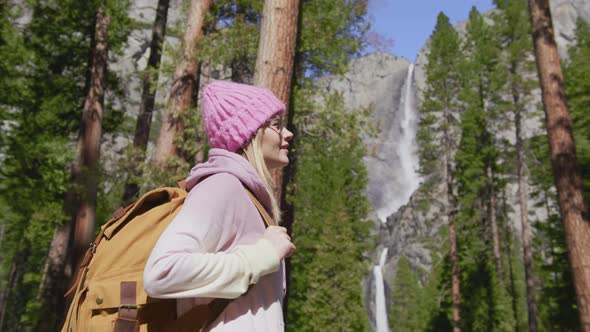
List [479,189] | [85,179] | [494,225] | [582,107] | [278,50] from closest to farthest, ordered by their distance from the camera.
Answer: [278,50]
[85,179]
[582,107]
[494,225]
[479,189]

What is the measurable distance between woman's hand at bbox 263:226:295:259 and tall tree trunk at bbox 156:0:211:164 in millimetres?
6606

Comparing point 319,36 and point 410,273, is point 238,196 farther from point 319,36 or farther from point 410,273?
point 410,273

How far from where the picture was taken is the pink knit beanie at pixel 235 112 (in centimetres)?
195

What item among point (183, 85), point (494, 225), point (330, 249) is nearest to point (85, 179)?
point (183, 85)

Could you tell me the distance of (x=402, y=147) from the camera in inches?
2325

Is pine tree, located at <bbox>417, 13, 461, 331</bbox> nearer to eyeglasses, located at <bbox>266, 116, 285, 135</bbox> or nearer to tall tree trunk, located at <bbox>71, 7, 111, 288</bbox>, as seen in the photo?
tall tree trunk, located at <bbox>71, 7, 111, 288</bbox>

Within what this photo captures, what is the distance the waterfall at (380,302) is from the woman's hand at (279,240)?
4201 cm

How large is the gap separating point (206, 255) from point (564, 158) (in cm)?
684

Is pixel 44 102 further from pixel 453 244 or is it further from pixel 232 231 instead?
pixel 453 244

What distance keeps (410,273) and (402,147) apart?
2265 cm

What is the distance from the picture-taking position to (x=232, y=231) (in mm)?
1689

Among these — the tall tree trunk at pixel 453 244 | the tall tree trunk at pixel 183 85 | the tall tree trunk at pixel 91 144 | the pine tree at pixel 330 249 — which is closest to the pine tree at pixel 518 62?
the tall tree trunk at pixel 453 244

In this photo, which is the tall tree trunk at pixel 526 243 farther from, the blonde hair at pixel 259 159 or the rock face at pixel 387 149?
the rock face at pixel 387 149

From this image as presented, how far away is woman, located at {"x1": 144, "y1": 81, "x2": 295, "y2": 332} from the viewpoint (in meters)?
1.52
